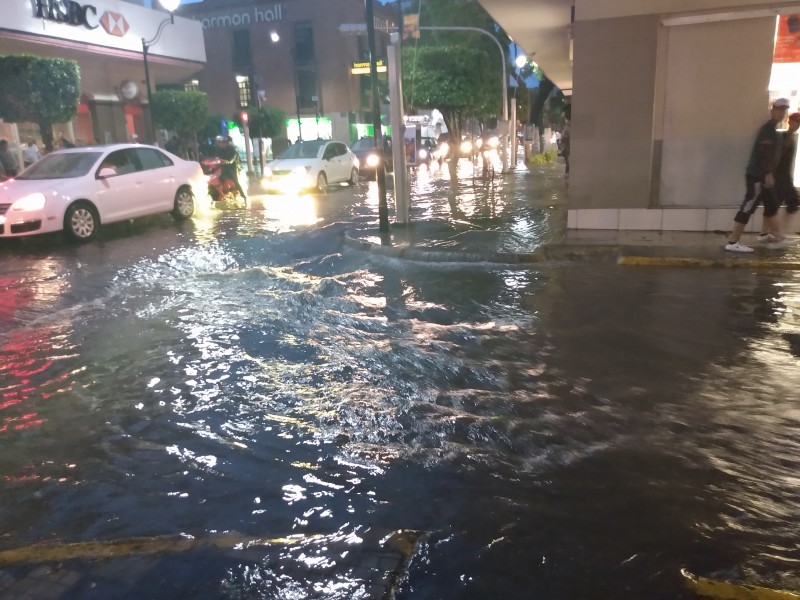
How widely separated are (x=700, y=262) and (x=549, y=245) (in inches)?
79.2

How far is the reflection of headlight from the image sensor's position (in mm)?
11367

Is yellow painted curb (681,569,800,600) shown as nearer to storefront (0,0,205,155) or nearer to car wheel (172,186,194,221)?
car wheel (172,186,194,221)

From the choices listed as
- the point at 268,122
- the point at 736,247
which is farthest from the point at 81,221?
the point at 268,122

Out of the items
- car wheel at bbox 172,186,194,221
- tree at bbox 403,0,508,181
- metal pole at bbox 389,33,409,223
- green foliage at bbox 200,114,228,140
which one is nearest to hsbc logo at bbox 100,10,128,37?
tree at bbox 403,0,508,181

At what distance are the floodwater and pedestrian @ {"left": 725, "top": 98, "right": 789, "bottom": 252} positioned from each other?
98cm

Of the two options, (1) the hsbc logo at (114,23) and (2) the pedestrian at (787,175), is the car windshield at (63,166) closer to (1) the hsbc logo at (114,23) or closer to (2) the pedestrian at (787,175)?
(2) the pedestrian at (787,175)

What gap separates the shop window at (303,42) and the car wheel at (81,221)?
123 ft

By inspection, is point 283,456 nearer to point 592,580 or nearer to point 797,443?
point 592,580

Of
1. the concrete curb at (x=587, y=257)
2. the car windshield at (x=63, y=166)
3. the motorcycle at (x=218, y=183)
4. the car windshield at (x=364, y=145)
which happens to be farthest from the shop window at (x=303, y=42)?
the concrete curb at (x=587, y=257)

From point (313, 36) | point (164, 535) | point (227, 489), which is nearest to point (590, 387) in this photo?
point (227, 489)

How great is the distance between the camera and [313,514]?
11.3ft

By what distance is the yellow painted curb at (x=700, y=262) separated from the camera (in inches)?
325

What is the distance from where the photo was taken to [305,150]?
21.7 metres

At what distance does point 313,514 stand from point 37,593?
1.23 m
